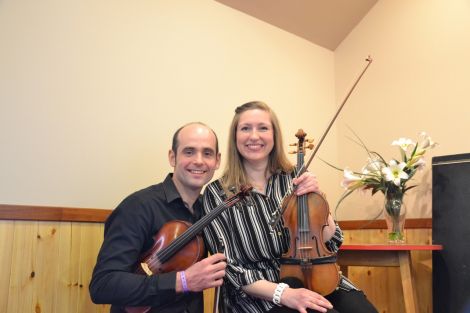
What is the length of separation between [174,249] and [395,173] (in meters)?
1.23

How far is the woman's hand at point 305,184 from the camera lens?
1364 millimetres

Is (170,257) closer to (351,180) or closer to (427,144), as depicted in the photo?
(351,180)

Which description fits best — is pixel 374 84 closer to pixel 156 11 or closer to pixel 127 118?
pixel 156 11

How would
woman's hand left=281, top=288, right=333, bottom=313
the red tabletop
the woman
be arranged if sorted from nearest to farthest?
woman's hand left=281, top=288, right=333, bottom=313, the woman, the red tabletop

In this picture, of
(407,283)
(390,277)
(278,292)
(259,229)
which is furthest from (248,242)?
(390,277)

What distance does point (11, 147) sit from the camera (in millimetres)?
1591

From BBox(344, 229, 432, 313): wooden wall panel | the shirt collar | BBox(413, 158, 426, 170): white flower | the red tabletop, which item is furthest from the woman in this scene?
BBox(344, 229, 432, 313): wooden wall panel

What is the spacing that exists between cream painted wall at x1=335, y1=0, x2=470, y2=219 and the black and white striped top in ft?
3.66

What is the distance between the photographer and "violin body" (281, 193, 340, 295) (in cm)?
130

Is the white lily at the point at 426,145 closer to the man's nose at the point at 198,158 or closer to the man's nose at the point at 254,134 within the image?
the man's nose at the point at 254,134

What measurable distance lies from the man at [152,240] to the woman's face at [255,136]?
0.35 ft

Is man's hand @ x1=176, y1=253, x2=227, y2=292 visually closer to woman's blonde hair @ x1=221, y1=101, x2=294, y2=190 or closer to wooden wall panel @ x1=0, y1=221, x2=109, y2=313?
woman's blonde hair @ x1=221, y1=101, x2=294, y2=190

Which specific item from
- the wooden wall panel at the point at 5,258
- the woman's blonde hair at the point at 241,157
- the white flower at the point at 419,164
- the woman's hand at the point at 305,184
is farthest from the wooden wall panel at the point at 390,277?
the wooden wall panel at the point at 5,258

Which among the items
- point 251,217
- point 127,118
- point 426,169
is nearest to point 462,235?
point 426,169
